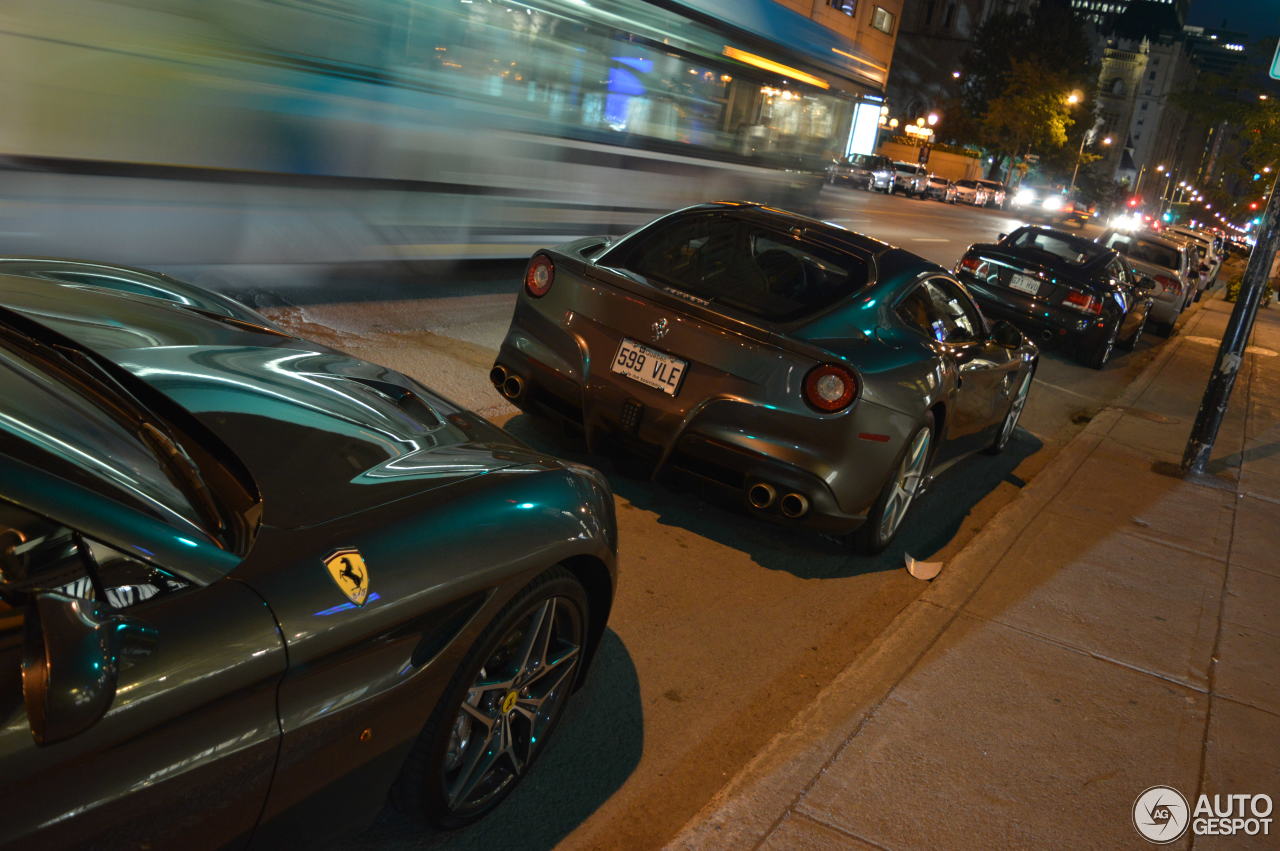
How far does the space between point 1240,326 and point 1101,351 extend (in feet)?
18.0

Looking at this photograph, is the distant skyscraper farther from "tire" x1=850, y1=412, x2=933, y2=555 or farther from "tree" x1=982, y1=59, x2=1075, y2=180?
"tire" x1=850, y1=412, x2=933, y2=555

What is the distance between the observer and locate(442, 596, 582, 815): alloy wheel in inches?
111

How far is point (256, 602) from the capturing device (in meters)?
2.05

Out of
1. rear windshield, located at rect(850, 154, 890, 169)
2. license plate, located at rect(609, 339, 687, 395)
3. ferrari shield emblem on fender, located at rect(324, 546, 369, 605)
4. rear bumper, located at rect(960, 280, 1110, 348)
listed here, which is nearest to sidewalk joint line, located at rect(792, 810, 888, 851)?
ferrari shield emblem on fender, located at rect(324, 546, 369, 605)

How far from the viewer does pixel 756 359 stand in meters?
4.79

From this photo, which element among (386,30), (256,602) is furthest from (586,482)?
(386,30)

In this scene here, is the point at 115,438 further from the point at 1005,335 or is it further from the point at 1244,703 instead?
the point at 1005,335

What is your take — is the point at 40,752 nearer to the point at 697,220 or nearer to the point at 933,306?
the point at 697,220

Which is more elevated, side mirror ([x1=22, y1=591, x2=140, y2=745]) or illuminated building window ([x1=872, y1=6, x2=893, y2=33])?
illuminated building window ([x1=872, y1=6, x2=893, y2=33])

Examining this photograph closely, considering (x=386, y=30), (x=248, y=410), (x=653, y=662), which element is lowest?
(x=653, y=662)

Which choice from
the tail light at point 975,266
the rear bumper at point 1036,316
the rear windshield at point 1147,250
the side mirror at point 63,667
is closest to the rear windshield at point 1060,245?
the rear bumper at point 1036,316

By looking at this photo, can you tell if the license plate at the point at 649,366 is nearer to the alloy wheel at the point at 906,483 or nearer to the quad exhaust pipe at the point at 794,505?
the quad exhaust pipe at the point at 794,505

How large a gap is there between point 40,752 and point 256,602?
1.53 feet

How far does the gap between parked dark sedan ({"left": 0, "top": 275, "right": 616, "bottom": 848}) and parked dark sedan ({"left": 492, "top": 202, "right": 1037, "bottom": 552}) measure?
5.20 feet
